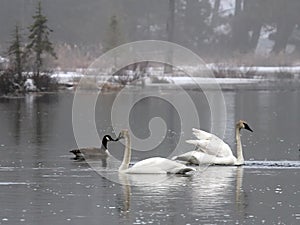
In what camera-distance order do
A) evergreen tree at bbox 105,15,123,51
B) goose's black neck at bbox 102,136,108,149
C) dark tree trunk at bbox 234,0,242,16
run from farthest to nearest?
dark tree trunk at bbox 234,0,242,16 < evergreen tree at bbox 105,15,123,51 < goose's black neck at bbox 102,136,108,149

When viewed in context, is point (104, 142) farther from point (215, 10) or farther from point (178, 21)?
point (215, 10)

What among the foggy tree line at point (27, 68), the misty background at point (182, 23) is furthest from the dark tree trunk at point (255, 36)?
the foggy tree line at point (27, 68)

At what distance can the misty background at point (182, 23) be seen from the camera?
7462 centimetres

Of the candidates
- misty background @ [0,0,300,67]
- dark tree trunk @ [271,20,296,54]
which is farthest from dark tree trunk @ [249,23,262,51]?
dark tree trunk @ [271,20,296,54]

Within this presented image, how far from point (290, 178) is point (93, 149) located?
430 centimetres

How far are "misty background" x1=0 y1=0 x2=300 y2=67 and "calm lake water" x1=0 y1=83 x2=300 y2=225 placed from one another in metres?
48.0

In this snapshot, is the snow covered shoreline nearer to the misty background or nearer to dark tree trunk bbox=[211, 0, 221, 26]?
the misty background

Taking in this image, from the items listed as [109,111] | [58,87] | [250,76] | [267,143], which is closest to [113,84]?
[58,87]

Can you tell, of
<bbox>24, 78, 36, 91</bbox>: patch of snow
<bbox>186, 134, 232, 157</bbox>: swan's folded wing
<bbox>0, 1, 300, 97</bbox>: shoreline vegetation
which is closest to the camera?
<bbox>186, 134, 232, 157</bbox>: swan's folded wing

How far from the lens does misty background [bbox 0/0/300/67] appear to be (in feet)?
245

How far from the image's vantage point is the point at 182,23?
80.4m

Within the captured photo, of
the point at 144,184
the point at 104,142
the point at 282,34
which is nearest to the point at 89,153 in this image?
the point at 104,142

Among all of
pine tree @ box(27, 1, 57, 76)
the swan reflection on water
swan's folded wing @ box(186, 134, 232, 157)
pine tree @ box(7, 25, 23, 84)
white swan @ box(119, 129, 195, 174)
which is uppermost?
pine tree @ box(27, 1, 57, 76)

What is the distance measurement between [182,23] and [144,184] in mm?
66964
